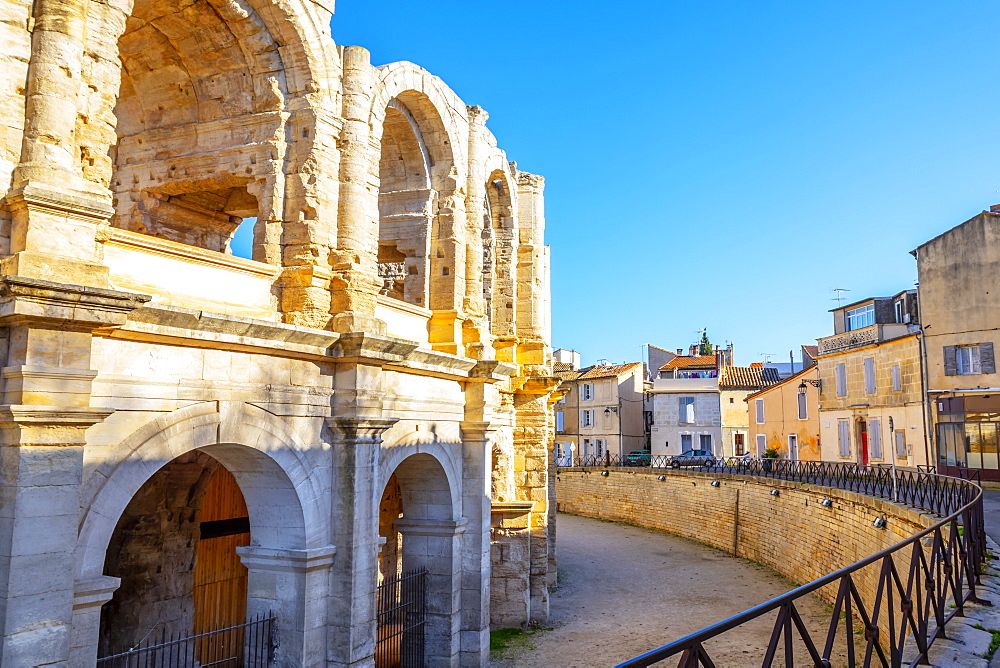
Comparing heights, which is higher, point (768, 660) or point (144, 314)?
point (144, 314)

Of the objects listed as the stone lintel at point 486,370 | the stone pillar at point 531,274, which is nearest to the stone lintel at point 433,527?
the stone lintel at point 486,370

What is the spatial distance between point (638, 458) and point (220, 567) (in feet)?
98.3

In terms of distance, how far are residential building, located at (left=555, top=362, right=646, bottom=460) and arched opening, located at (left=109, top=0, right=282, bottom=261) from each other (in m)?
31.0

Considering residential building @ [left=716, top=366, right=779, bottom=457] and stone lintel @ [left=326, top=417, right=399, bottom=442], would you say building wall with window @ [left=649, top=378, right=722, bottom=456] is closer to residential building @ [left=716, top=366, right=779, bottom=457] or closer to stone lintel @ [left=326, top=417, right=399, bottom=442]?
residential building @ [left=716, top=366, right=779, bottom=457]

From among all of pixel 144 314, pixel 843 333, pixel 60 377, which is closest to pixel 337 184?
pixel 144 314

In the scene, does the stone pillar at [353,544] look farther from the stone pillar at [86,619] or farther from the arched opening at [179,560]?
the stone pillar at [86,619]

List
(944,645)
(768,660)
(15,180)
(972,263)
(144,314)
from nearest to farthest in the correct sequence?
(768,660)
(944,645)
(15,180)
(144,314)
(972,263)

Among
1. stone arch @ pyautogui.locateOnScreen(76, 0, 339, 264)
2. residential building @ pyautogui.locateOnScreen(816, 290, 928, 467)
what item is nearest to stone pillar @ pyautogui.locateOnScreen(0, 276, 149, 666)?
stone arch @ pyautogui.locateOnScreen(76, 0, 339, 264)

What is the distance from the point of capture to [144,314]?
22.8ft

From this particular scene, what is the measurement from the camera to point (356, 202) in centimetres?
1004

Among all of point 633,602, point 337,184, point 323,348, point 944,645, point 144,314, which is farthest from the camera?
point 633,602

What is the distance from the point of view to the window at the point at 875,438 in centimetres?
2539

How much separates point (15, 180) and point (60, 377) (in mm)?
1712

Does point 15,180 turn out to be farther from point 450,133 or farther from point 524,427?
point 524,427
